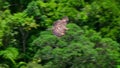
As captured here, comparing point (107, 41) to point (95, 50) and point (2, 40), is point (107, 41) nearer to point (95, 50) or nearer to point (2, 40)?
point (95, 50)

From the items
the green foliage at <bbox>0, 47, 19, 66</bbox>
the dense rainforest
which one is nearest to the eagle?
the dense rainforest

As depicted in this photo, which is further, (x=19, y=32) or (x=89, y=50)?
(x=19, y=32)

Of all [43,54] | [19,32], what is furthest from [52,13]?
[43,54]

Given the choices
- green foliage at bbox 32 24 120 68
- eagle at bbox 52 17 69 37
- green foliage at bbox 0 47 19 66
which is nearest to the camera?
green foliage at bbox 32 24 120 68

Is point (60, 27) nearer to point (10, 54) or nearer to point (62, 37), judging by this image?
point (62, 37)

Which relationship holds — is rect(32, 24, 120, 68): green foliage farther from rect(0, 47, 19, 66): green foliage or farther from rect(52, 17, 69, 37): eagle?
rect(0, 47, 19, 66): green foliage

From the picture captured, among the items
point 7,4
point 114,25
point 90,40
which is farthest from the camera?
point 7,4

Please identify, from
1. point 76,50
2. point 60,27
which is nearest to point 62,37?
point 60,27
